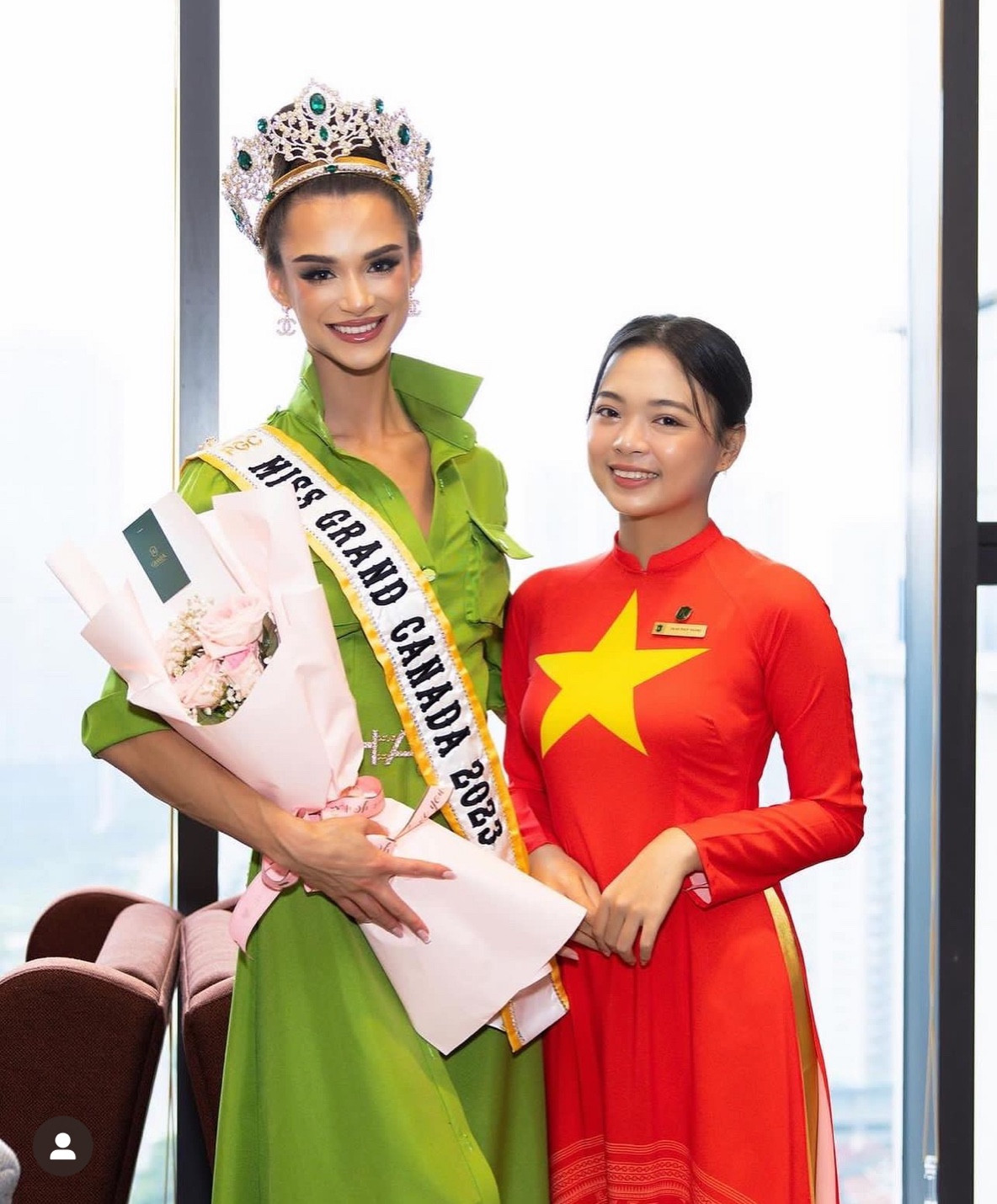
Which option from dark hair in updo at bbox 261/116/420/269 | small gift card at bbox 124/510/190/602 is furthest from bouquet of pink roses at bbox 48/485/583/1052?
dark hair in updo at bbox 261/116/420/269

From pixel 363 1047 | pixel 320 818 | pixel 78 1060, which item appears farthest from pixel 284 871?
pixel 78 1060

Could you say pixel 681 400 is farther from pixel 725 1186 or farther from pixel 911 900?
pixel 911 900

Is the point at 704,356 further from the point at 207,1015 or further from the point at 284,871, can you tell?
the point at 207,1015

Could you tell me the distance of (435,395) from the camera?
1.79 meters

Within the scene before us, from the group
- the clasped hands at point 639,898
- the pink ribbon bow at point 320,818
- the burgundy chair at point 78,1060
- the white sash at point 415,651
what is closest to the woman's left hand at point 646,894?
the clasped hands at point 639,898

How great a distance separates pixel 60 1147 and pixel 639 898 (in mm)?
904

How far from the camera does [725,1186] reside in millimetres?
1531

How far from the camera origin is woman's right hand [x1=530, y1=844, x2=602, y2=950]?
156 cm

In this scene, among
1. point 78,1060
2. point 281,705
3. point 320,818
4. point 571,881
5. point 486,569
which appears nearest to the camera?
point 281,705

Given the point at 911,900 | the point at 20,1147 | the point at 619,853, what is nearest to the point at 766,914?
the point at 619,853

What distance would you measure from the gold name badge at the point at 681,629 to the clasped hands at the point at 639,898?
0.23m

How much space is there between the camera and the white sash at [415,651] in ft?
5.23

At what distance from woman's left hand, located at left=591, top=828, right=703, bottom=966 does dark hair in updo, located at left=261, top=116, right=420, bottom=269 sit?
801 mm

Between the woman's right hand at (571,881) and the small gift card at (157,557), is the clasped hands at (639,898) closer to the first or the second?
the woman's right hand at (571,881)
